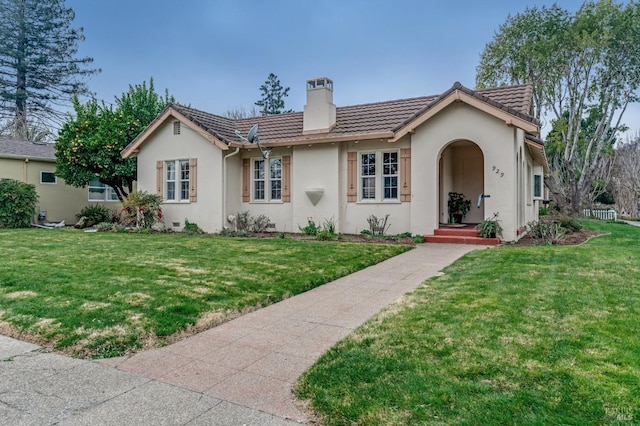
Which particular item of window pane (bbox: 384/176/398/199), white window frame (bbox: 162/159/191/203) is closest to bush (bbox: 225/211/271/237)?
white window frame (bbox: 162/159/191/203)

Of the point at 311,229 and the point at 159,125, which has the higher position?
the point at 159,125

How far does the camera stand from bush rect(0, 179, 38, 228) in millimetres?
18328

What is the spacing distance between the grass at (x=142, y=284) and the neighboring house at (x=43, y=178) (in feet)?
35.6

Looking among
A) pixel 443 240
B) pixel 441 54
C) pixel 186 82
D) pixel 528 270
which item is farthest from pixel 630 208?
pixel 186 82

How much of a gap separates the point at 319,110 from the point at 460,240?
22.1ft

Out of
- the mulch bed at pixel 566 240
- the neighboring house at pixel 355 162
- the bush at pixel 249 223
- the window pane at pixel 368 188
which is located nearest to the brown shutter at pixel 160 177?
the neighboring house at pixel 355 162

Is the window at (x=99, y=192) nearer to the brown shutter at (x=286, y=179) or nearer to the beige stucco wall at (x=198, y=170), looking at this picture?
the beige stucco wall at (x=198, y=170)

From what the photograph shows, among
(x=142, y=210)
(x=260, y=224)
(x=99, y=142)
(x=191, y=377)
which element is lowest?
(x=191, y=377)

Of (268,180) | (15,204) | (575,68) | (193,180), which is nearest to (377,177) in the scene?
(268,180)

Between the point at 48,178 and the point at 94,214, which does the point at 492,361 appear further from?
the point at 48,178

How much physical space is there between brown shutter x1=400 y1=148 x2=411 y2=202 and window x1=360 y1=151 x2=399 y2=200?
0.84 feet

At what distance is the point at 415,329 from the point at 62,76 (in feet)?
131

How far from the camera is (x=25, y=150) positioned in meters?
20.8

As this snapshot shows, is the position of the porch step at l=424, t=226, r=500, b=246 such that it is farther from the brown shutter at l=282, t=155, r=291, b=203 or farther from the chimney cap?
the chimney cap
